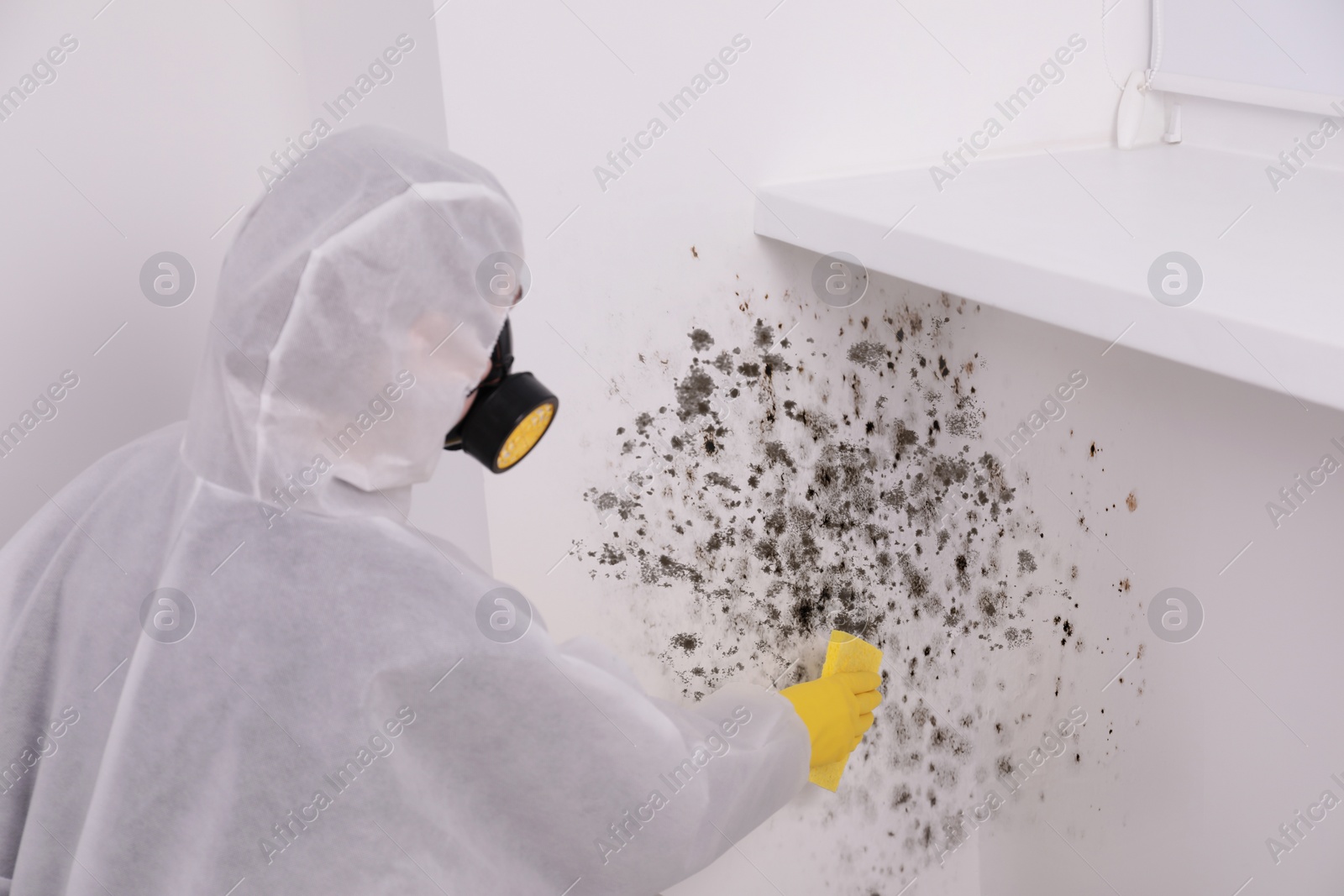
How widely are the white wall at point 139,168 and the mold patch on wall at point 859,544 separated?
23 centimetres

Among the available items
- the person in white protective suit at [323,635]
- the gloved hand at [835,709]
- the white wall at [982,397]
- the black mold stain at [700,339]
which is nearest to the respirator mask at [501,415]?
the person in white protective suit at [323,635]

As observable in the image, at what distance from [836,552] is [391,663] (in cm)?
69

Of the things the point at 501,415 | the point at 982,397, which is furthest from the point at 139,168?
the point at 982,397

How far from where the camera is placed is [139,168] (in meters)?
0.86

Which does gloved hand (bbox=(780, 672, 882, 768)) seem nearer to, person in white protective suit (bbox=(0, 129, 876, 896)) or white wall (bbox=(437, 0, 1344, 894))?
white wall (bbox=(437, 0, 1344, 894))

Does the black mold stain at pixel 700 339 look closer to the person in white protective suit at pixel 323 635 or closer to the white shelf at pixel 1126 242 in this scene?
the white shelf at pixel 1126 242

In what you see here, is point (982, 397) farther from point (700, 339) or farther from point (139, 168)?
point (139, 168)

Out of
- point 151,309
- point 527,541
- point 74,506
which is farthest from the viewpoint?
point 527,541

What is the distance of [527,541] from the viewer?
39.2 inches

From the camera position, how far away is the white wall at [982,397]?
0.93 metres

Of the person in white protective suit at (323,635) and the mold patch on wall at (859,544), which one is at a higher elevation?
the mold patch on wall at (859,544)

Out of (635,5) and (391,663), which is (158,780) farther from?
(635,5)

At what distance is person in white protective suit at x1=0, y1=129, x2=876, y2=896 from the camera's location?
2.00ft

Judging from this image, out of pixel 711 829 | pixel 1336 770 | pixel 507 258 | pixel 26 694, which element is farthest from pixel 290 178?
pixel 1336 770
